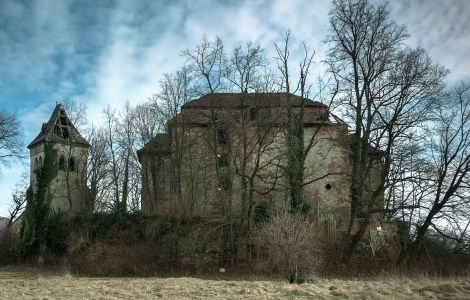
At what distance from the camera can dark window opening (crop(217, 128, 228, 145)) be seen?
37000 millimetres

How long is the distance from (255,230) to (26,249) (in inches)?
699

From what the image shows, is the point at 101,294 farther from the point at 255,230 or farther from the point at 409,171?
the point at 409,171

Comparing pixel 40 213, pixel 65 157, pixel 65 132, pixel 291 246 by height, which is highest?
pixel 65 132

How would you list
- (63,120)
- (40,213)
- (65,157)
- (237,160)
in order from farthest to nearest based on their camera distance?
(63,120), (65,157), (40,213), (237,160)

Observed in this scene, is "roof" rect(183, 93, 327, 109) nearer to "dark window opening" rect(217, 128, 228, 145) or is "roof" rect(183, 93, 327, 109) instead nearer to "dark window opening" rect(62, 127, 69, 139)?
"dark window opening" rect(217, 128, 228, 145)

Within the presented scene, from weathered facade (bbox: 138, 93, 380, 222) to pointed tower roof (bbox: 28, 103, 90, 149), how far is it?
10636mm

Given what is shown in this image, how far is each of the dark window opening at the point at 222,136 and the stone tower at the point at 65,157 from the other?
51.9ft

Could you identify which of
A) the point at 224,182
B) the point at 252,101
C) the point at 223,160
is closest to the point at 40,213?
the point at 224,182

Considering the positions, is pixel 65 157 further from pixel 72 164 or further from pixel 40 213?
pixel 40 213

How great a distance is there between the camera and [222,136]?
3834 centimetres

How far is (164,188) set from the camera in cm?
4234

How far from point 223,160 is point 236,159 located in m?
1.80

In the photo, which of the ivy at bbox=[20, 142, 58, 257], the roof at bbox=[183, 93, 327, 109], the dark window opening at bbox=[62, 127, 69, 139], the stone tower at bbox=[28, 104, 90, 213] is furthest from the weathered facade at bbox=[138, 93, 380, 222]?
the dark window opening at bbox=[62, 127, 69, 139]

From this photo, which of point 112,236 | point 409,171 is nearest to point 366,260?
point 409,171
